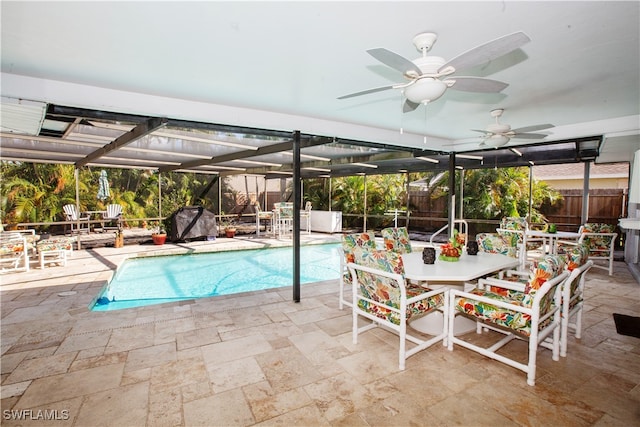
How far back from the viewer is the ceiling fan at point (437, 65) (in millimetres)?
1699

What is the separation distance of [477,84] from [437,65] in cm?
46

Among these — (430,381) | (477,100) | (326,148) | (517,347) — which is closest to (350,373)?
(430,381)

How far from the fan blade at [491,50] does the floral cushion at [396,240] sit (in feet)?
8.61

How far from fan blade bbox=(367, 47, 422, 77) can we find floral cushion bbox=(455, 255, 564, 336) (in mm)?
1675

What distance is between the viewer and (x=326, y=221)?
12.2m

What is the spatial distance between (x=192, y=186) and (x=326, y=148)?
892 cm

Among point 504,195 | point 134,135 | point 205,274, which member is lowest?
point 205,274

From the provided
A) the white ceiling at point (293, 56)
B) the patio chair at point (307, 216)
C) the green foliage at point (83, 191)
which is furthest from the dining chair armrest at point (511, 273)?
the green foliage at point (83, 191)

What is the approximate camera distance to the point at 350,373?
A: 2.48 m

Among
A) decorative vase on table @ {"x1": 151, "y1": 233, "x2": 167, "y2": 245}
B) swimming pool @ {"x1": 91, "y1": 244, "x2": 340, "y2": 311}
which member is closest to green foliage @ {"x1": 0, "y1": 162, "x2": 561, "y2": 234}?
decorative vase on table @ {"x1": 151, "y1": 233, "x2": 167, "y2": 245}

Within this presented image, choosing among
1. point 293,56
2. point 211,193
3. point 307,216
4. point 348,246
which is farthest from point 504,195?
point 211,193

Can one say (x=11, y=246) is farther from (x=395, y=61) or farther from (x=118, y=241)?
(x=395, y=61)
